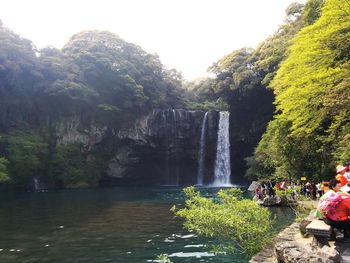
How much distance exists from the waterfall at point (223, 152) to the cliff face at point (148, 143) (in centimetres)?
66

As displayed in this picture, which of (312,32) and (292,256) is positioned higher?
(312,32)

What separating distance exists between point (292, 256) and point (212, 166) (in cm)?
3950

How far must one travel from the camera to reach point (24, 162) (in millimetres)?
35719

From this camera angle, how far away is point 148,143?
145 feet

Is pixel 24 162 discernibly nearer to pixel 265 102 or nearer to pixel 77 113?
pixel 77 113

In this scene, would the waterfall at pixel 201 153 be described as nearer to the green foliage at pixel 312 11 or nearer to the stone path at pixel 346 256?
the green foliage at pixel 312 11

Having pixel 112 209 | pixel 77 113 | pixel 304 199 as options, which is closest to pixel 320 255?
pixel 304 199

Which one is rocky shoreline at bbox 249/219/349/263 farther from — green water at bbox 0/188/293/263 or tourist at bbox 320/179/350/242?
green water at bbox 0/188/293/263

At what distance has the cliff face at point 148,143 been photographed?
143 feet

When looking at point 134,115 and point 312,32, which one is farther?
point 134,115

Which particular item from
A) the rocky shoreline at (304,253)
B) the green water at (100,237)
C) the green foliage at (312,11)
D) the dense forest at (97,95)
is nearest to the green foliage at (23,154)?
the dense forest at (97,95)

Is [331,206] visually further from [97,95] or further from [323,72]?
[97,95]

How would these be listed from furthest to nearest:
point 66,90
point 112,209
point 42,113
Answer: point 42,113
point 66,90
point 112,209

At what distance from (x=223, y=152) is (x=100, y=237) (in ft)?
103
